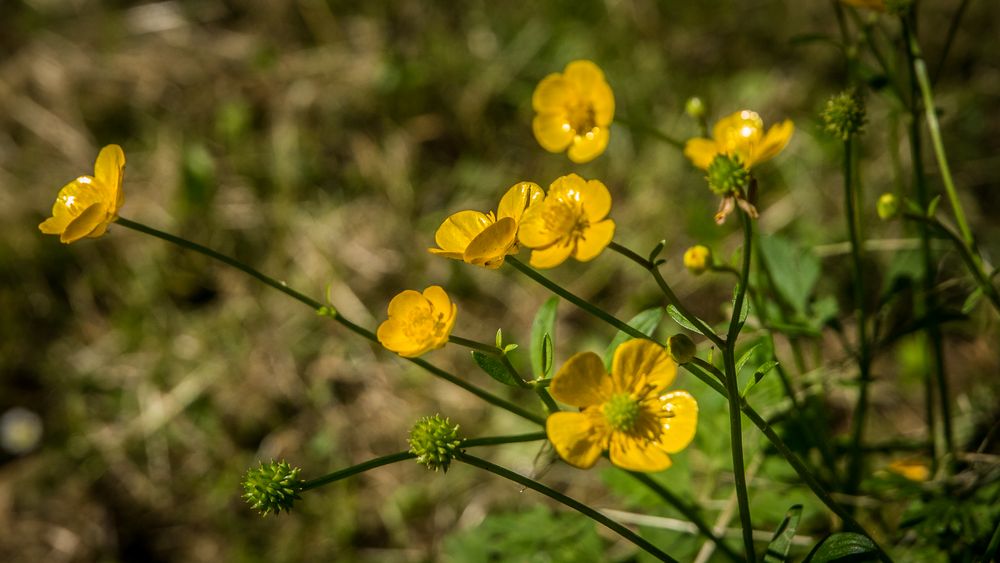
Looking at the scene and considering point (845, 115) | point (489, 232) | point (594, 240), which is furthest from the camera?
point (845, 115)

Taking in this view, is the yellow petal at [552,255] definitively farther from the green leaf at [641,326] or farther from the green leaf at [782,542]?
the green leaf at [782,542]

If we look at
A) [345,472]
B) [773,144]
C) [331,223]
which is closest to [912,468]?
[773,144]

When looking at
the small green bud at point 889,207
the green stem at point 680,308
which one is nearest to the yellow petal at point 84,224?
the green stem at point 680,308

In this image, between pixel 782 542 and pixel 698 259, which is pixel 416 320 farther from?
pixel 782 542

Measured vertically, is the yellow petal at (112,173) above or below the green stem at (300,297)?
above

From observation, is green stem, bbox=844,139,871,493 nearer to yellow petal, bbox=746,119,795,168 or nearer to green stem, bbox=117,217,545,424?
yellow petal, bbox=746,119,795,168

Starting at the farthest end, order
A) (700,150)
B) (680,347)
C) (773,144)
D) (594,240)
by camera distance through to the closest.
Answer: (700,150) → (773,144) → (594,240) → (680,347)
